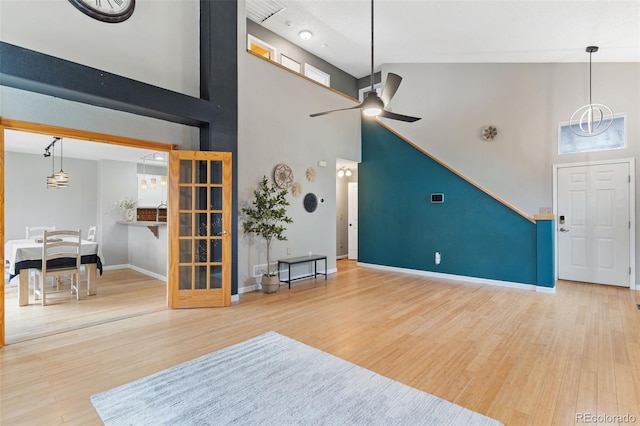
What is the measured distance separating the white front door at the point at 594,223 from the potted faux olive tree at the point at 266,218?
5.09 meters

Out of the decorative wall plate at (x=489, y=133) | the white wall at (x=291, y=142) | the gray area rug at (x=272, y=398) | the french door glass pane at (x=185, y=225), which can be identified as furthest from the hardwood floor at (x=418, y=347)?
the decorative wall plate at (x=489, y=133)

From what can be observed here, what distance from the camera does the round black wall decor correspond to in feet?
18.9

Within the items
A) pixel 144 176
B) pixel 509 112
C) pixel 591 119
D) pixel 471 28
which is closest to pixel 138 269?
pixel 144 176

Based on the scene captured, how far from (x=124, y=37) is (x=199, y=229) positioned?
244 centimetres

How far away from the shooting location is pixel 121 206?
23.6 ft

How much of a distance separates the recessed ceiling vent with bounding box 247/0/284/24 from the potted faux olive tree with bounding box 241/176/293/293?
122 inches

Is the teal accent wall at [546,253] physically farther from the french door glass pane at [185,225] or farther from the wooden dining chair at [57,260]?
the wooden dining chair at [57,260]

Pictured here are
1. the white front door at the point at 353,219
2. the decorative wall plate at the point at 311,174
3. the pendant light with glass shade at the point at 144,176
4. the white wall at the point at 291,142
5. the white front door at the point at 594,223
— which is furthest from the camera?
the white front door at the point at 353,219

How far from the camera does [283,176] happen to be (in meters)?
5.26

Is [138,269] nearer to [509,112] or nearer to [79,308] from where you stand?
[79,308]

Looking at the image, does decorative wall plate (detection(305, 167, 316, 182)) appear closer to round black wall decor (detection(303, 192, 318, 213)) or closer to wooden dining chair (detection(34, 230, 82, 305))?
round black wall decor (detection(303, 192, 318, 213))

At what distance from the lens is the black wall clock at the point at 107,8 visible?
3289 millimetres

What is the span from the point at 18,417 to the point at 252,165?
12.0 ft

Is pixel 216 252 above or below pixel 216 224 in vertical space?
below
